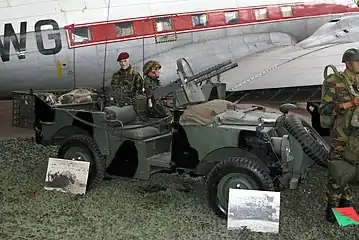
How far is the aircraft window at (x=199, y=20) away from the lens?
9914 mm

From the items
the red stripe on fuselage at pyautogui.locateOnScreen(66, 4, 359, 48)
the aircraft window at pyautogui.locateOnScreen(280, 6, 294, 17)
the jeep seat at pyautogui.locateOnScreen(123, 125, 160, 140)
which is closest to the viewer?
the jeep seat at pyautogui.locateOnScreen(123, 125, 160, 140)

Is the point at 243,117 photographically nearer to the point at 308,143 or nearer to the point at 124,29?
the point at 308,143

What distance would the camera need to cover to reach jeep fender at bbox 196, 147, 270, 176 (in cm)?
537

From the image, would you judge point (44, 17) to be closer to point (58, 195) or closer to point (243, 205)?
point (58, 195)

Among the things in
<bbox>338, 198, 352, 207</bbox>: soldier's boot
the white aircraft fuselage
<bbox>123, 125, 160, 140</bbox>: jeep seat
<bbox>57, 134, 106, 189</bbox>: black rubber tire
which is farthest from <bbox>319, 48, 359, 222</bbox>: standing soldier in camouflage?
the white aircraft fuselage

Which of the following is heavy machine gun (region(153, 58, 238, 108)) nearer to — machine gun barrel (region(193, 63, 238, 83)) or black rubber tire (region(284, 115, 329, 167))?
machine gun barrel (region(193, 63, 238, 83))

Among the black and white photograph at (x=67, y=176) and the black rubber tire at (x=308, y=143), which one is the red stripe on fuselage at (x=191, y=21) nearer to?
the black and white photograph at (x=67, y=176)

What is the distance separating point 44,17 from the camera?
9.07m

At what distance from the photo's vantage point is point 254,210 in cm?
509

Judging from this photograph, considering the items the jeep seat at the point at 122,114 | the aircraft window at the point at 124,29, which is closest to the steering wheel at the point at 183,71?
the jeep seat at the point at 122,114

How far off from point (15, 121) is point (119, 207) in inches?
78.6

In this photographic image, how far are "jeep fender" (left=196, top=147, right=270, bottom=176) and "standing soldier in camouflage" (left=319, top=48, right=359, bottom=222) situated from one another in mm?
718

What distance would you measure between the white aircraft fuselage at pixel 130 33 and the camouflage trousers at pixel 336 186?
196 inches

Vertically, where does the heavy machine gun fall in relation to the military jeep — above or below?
above
